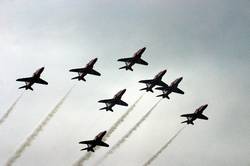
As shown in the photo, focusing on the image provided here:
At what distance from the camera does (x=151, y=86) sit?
19338 centimetres

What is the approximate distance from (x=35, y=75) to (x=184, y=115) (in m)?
48.2

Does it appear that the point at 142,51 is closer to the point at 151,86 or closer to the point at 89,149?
the point at 151,86

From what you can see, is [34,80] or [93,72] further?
[93,72]

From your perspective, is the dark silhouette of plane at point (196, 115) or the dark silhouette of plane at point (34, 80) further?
the dark silhouette of plane at point (196, 115)

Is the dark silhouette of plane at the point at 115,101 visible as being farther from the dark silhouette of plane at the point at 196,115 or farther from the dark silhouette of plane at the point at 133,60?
the dark silhouette of plane at the point at 196,115

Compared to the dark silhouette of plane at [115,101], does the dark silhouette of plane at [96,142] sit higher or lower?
lower

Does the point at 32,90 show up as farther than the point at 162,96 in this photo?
No

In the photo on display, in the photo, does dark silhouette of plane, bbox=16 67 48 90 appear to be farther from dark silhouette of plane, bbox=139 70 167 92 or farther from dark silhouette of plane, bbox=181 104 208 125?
dark silhouette of plane, bbox=181 104 208 125

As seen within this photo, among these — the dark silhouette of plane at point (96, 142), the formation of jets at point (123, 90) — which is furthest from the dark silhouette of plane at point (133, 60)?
the dark silhouette of plane at point (96, 142)

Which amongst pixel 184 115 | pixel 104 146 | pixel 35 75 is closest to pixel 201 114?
pixel 184 115

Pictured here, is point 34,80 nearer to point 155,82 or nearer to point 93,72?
point 93,72

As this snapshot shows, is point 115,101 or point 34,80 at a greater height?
point 115,101

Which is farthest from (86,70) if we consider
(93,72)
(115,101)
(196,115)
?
(196,115)


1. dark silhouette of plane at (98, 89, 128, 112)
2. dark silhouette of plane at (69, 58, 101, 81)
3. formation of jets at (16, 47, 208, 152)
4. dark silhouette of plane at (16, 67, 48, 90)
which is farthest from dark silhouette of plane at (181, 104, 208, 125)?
dark silhouette of plane at (16, 67, 48, 90)
